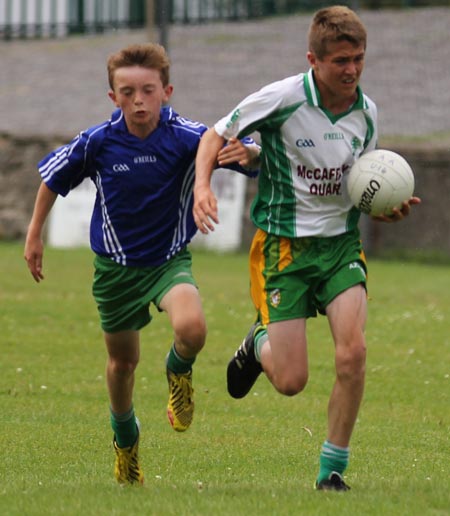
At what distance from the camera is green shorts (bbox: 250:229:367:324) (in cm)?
632

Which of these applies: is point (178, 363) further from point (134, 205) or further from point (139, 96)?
point (139, 96)

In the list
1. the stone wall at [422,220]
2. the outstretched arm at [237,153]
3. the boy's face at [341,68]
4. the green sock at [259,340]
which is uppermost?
the boy's face at [341,68]

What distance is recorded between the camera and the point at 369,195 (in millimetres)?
6227

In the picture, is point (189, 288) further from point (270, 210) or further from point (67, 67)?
point (67, 67)

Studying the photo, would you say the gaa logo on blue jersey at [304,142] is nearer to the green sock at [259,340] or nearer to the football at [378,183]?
the football at [378,183]

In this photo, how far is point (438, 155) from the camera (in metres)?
21.1

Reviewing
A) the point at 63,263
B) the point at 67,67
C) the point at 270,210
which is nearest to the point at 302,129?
the point at 270,210

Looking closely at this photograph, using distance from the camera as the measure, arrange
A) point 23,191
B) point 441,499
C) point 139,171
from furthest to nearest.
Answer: point 23,191, point 139,171, point 441,499

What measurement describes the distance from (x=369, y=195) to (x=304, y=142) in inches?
16.3

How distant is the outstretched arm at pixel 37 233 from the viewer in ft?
22.1

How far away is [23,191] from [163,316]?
9.93 m

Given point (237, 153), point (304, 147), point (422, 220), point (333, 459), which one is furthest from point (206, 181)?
point (422, 220)

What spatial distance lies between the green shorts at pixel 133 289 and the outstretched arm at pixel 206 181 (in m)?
0.62

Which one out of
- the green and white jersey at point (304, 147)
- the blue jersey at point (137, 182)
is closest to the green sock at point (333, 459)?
the green and white jersey at point (304, 147)
